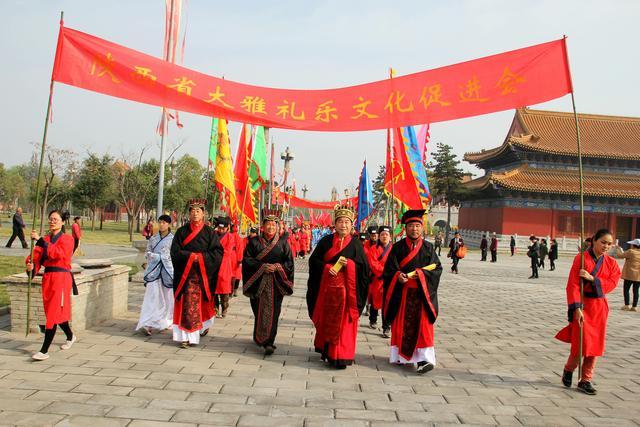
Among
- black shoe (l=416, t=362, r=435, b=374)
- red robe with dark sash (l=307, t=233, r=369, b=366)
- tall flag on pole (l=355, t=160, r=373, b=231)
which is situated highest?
tall flag on pole (l=355, t=160, r=373, b=231)

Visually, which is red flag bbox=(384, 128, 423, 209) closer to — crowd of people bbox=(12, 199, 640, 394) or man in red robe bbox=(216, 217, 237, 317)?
man in red robe bbox=(216, 217, 237, 317)

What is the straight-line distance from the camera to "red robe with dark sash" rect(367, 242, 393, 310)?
7590 mm

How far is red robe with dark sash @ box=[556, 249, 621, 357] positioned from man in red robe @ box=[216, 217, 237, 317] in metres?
4.76

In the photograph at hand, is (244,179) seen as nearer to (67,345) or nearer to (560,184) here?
(67,345)

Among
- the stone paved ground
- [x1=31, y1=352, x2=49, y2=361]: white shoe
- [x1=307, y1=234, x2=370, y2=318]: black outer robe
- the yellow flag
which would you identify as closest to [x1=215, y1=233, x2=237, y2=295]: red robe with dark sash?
the stone paved ground

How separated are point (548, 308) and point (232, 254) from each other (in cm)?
683

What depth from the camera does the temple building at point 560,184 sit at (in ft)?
119

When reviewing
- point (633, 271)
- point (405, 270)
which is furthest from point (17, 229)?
point (633, 271)

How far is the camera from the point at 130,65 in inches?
233

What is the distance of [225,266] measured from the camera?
780 centimetres

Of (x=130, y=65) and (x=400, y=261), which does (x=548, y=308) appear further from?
(x=130, y=65)

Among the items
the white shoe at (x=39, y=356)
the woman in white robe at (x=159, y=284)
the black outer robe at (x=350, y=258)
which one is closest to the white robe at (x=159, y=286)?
the woman in white robe at (x=159, y=284)

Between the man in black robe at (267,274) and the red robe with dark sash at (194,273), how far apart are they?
0.49 metres

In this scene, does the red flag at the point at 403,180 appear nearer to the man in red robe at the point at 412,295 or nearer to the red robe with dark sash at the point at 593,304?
the man in red robe at the point at 412,295
